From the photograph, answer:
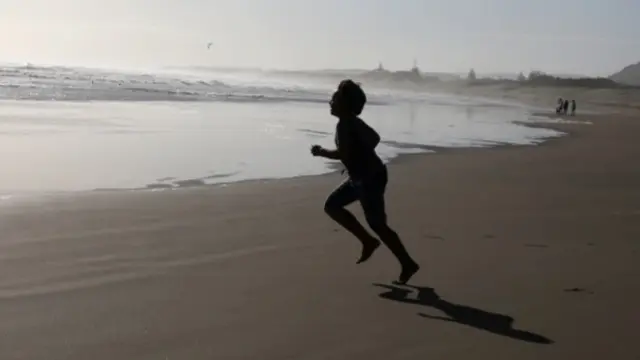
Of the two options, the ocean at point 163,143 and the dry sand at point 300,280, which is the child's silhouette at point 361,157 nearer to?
the dry sand at point 300,280

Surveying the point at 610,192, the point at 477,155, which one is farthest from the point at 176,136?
the point at 610,192

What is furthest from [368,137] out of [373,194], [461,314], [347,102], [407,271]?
[461,314]

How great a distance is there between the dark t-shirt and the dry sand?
85 centimetres

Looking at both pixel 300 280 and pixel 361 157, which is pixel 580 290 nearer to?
pixel 361 157

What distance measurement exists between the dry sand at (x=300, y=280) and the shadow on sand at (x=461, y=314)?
18 mm

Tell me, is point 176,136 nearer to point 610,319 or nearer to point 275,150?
point 275,150

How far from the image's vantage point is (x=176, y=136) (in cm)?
1722

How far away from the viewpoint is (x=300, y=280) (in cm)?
545

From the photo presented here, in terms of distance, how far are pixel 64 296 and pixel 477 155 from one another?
12.4 metres

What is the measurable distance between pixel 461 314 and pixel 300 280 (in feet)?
4.09

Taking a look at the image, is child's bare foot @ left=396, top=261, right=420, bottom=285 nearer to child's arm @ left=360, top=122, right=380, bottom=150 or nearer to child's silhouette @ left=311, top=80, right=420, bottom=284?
child's silhouette @ left=311, top=80, right=420, bottom=284

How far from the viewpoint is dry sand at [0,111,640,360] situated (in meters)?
4.14

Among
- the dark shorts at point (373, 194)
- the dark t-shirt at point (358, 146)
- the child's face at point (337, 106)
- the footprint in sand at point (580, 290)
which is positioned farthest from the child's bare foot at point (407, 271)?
the child's face at point (337, 106)

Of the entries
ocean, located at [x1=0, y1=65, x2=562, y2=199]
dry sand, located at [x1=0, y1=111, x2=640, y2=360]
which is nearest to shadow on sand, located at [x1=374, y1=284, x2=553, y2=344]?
dry sand, located at [x1=0, y1=111, x2=640, y2=360]
